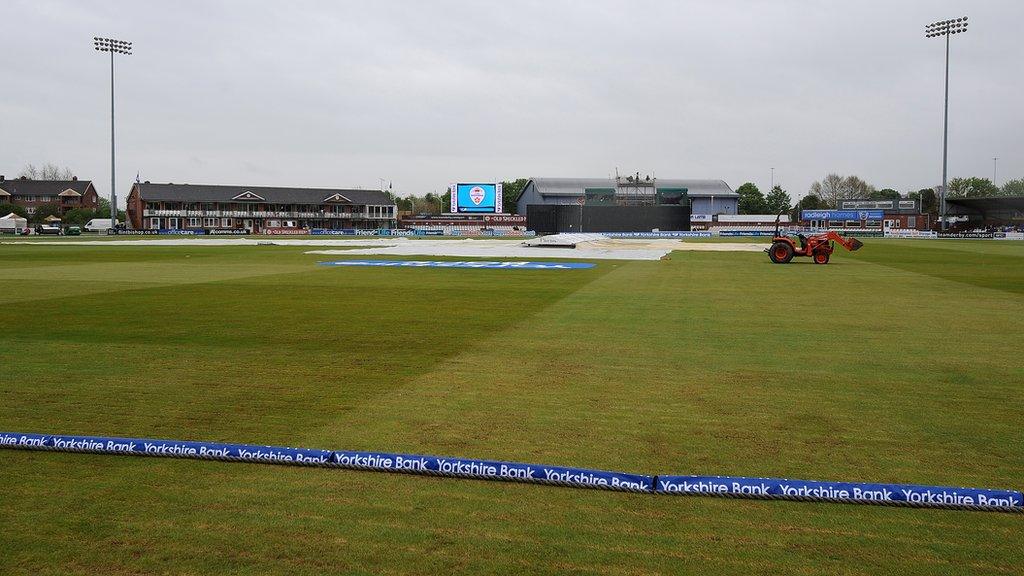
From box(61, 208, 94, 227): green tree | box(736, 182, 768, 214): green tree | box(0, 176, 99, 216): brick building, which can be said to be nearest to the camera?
box(61, 208, 94, 227): green tree

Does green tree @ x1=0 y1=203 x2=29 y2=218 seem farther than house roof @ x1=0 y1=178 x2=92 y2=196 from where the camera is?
No

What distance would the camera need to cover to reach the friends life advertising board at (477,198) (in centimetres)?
11062

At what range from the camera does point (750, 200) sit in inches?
6683

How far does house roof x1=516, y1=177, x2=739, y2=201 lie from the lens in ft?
498

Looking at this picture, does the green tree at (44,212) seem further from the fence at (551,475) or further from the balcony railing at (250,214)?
the fence at (551,475)

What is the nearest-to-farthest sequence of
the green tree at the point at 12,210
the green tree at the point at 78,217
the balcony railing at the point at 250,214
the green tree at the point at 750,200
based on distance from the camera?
the green tree at the point at 78,217 → the balcony railing at the point at 250,214 → the green tree at the point at 12,210 → the green tree at the point at 750,200

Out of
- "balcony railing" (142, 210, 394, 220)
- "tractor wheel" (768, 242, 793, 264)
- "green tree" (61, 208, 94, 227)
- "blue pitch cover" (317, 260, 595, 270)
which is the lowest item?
"blue pitch cover" (317, 260, 595, 270)

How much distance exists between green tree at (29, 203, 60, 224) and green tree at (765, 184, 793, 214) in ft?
464

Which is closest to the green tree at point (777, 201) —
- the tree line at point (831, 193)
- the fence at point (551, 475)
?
the tree line at point (831, 193)

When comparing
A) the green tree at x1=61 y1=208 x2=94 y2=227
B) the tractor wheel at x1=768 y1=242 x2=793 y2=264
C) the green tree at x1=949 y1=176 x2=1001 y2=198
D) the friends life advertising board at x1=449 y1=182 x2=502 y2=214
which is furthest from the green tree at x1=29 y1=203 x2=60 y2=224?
the green tree at x1=949 y1=176 x2=1001 y2=198

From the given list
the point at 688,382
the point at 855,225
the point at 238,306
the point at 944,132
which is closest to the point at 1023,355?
the point at 688,382

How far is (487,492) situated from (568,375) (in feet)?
13.4

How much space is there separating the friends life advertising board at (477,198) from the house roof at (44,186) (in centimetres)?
8084

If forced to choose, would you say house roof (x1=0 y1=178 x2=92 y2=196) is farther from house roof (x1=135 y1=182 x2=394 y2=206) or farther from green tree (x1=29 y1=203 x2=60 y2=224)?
house roof (x1=135 y1=182 x2=394 y2=206)
